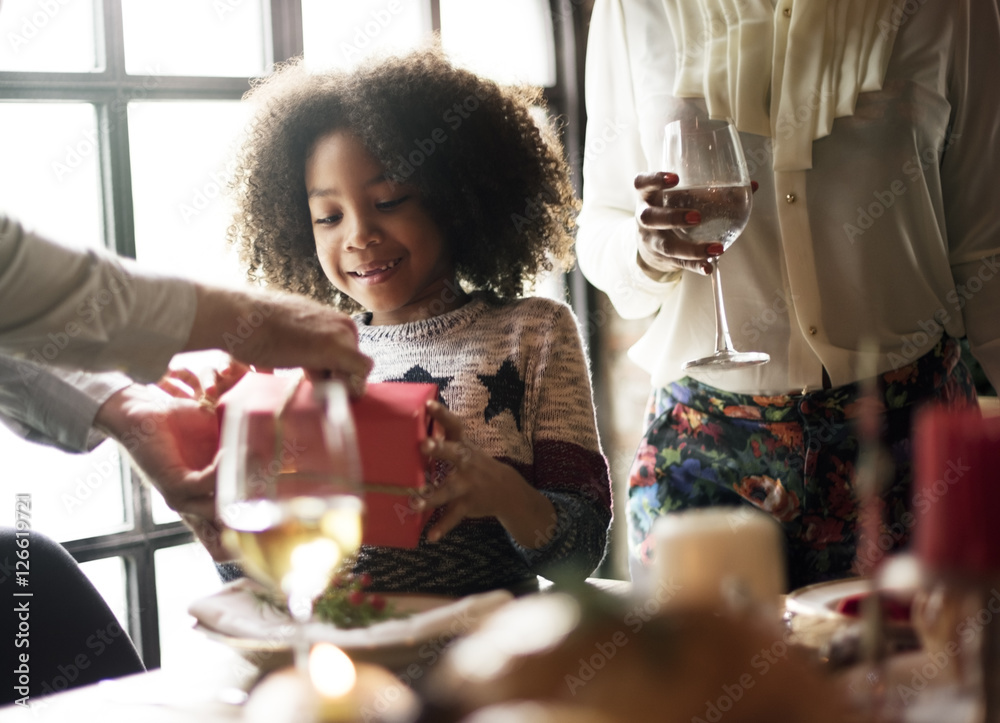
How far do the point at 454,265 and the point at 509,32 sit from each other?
1.92 m

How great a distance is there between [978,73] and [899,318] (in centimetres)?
39

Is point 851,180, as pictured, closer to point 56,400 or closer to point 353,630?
point 353,630

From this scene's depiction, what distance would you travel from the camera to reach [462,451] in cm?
100

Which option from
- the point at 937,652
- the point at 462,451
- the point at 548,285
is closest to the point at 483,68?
the point at 462,451

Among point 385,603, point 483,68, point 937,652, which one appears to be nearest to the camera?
point 937,652

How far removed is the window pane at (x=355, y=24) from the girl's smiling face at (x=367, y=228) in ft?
4.41

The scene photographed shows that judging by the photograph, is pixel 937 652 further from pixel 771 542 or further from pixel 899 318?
pixel 899 318

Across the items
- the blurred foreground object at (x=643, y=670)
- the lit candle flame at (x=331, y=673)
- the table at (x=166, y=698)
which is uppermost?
the blurred foreground object at (x=643, y=670)

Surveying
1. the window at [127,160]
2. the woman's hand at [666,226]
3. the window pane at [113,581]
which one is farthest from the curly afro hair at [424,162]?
the window pane at [113,581]

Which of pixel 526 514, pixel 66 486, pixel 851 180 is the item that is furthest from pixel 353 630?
pixel 66 486

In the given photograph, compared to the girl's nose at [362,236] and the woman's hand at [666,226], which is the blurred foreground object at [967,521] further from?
the girl's nose at [362,236]

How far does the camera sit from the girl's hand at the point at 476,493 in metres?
0.98

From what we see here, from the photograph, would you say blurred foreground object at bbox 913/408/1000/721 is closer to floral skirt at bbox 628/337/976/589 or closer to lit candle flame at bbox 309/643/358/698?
lit candle flame at bbox 309/643/358/698

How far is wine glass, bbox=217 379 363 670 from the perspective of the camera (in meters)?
0.61
